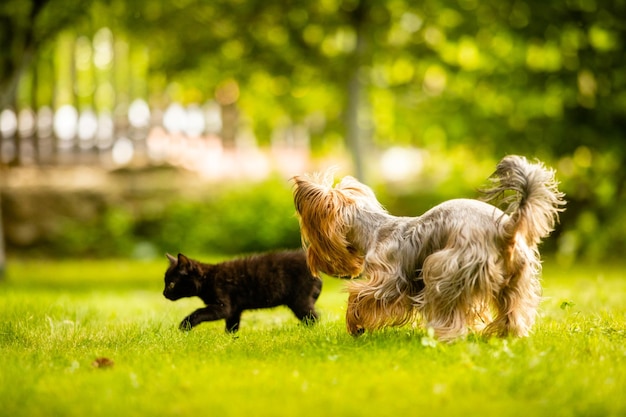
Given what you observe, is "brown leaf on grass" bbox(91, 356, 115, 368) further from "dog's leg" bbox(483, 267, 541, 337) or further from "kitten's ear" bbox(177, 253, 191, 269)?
"dog's leg" bbox(483, 267, 541, 337)

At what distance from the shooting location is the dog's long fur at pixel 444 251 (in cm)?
558

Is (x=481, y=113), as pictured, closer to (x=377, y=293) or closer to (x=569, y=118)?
(x=569, y=118)

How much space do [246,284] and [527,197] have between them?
3085 millimetres

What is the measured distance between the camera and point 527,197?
555cm

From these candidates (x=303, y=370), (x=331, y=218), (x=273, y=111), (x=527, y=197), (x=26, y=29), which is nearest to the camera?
Answer: (x=303, y=370)

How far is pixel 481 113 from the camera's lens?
14.0m

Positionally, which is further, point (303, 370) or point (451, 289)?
point (451, 289)

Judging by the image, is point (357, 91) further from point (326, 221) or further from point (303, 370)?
point (303, 370)

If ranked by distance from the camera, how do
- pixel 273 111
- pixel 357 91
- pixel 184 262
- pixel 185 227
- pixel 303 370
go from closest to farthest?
1. pixel 303 370
2. pixel 184 262
3. pixel 357 91
4. pixel 273 111
5. pixel 185 227

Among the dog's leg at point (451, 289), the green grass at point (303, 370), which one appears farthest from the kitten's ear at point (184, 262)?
the dog's leg at point (451, 289)

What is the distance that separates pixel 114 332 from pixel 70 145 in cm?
1237

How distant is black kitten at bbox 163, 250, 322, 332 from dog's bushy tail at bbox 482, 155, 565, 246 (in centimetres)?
248

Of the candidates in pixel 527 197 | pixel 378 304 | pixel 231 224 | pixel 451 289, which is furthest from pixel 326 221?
pixel 231 224

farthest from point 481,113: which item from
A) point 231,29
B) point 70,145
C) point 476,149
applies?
point 70,145
